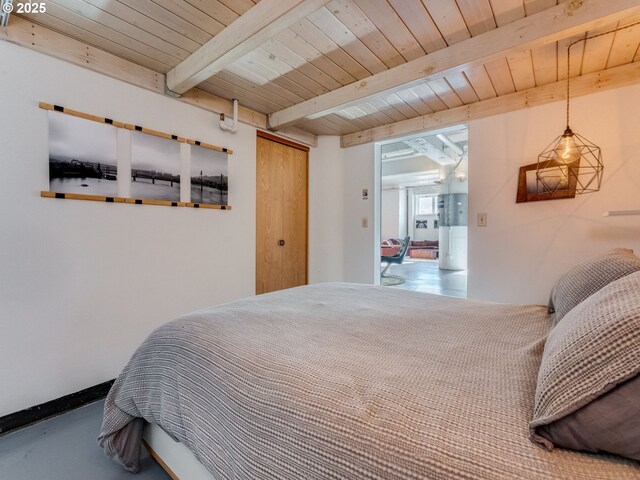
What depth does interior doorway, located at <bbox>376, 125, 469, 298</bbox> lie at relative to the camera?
5004 millimetres

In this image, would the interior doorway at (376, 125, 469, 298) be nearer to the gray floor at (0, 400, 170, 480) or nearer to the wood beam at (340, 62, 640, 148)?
the wood beam at (340, 62, 640, 148)

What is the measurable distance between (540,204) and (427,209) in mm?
8616

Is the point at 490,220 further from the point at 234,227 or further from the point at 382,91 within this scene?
the point at 234,227

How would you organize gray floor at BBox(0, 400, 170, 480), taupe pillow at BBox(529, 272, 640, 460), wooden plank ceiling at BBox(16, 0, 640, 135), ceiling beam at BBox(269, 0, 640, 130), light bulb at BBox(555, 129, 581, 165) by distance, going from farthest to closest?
light bulb at BBox(555, 129, 581, 165) → wooden plank ceiling at BBox(16, 0, 640, 135) → ceiling beam at BBox(269, 0, 640, 130) → gray floor at BBox(0, 400, 170, 480) → taupe pillow at BBox(529, 272, 640, 460)

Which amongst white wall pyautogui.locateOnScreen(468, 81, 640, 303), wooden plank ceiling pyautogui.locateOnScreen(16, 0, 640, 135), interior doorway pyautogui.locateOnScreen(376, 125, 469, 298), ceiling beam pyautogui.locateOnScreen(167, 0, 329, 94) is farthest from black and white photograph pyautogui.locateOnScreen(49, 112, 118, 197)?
white wall pyautogui.locateOnScreen(468, 81, 640, 303)

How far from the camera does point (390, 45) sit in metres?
1.84

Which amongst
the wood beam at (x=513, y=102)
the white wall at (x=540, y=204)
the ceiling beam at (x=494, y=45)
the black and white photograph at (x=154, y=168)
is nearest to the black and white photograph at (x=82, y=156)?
the black and white photograph at (x=154, y=168)

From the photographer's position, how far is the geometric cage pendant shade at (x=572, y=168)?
215cm

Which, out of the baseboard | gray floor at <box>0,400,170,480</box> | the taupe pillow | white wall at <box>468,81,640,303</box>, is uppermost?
white wall at <box>468,81,640,303</box>

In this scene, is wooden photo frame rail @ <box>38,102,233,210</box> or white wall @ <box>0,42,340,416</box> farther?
wooden photo frame rail @ <box>38,102,233,210</box>

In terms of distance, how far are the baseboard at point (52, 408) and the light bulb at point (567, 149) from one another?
11.2 feet

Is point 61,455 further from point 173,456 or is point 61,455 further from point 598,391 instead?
point 598,391

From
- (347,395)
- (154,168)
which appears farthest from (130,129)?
(347,395)

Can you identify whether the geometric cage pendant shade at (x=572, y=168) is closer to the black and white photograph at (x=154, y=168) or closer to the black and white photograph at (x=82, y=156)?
the black and white photograph at (x=154, y=168)
